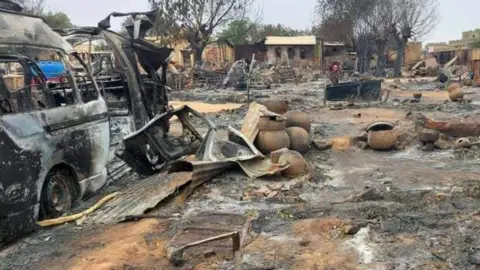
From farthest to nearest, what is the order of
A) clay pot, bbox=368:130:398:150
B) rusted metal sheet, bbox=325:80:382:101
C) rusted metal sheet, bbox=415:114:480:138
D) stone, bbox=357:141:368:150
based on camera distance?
rusted metal sheet, bbox=325:80:382:101 → rusted metal sheet, bbox=415:114:480:138 → stone, bbox=357:141:368:150 → clay pot, bbox=368:130:398:150

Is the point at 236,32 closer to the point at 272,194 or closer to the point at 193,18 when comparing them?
the point at 193,18

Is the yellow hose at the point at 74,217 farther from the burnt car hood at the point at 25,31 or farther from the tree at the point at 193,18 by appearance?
the tree at the point at 193,18

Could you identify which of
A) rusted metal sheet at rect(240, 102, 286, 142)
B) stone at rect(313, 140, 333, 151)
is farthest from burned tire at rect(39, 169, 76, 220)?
stone at rect(313, 140, 333, 151)

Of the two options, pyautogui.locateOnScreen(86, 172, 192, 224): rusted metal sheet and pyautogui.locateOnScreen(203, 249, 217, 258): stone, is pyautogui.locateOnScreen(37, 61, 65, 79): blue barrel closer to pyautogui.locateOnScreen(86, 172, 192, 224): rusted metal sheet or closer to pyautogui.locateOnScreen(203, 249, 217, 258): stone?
pyautogui.locateOnScreen(86, 172, 192, 224): rusted metal sheet

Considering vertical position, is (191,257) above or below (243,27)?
below

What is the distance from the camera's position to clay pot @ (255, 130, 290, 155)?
9.28 m

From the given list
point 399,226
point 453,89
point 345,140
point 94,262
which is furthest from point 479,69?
point 94,262

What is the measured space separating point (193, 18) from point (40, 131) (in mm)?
35281

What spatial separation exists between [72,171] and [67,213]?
1.69ft

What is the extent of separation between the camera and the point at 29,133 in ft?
18.2

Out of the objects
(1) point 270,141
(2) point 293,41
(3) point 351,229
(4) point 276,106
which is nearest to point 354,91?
(4) point 276,106

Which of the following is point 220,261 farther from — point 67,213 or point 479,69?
point 479,69

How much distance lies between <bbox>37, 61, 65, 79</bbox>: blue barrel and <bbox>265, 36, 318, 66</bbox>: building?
44.1 metres

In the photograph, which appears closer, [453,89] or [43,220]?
[43,220]
